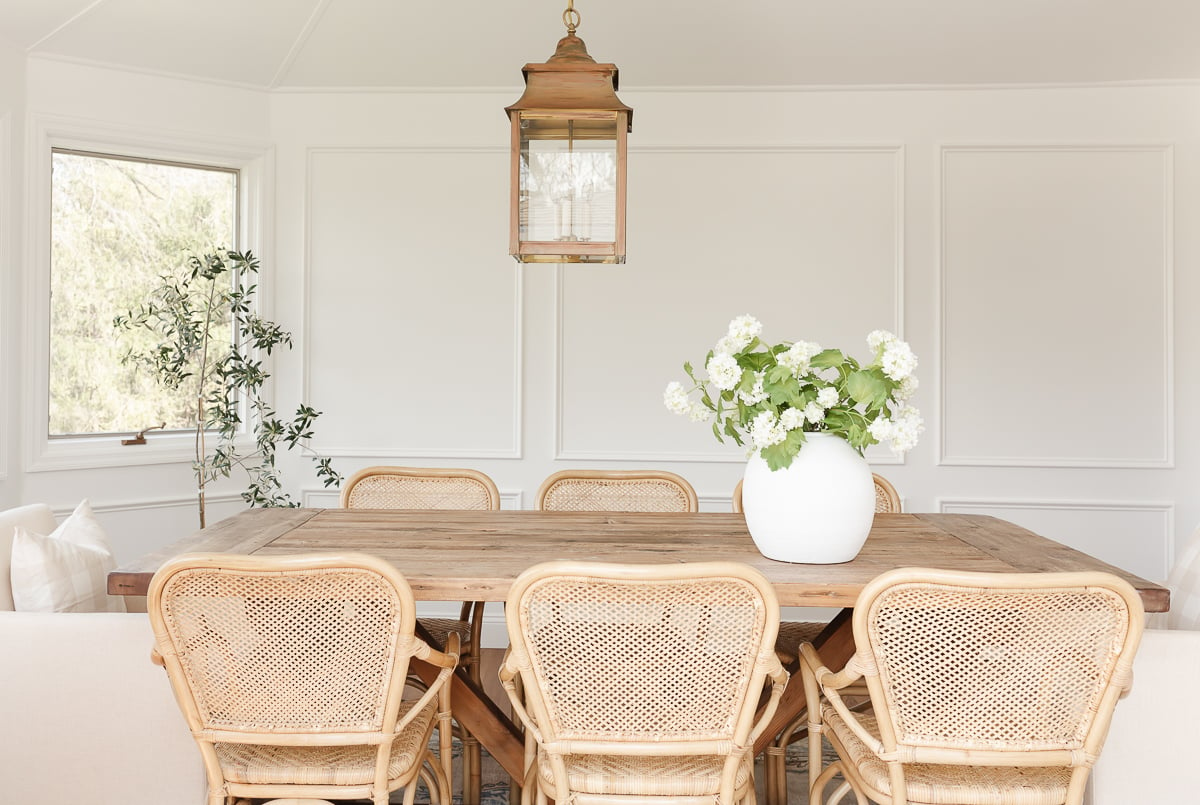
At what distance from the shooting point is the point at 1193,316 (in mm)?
3945

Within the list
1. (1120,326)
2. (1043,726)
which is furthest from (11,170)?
(1120,326)

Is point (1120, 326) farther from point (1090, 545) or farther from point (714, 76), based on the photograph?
point (714, 76)

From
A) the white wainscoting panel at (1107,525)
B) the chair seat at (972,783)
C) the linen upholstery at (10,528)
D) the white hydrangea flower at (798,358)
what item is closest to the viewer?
the chair seat at (972,783)

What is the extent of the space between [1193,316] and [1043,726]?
3227 mm

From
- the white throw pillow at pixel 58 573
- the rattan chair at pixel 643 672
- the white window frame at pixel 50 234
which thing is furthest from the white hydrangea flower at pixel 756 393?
the white window frame at pixel 50 234

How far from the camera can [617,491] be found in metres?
2.83

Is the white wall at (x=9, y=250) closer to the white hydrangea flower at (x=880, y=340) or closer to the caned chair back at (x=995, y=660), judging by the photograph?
the white hydrangea flower at (x=880, y=340)

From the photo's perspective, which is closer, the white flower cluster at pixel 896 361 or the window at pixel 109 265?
the white flower cluster at pixel 896 361

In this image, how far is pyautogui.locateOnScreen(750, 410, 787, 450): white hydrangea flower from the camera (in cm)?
182

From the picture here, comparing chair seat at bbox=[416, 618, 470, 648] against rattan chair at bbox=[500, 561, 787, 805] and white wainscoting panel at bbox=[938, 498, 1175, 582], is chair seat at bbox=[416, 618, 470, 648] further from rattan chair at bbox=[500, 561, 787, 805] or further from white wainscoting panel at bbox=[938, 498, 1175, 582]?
white wainscoting panel at bbox=[938, 498, 1175, 582]

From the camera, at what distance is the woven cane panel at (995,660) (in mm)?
1480

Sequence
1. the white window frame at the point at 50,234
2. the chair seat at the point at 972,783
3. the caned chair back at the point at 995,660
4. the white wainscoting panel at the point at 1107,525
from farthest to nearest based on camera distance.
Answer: the white wainscoting panel at the point at 1107,525 < the white window frame at the point at 50,234 < the chair seat at the point at 972,783 < the caned chair back at the point at 995,660

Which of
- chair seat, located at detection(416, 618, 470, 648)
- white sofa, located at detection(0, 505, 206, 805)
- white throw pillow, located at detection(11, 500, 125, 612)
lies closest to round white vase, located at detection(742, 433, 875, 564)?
chair seat, located at detection(416, 618, 470, 648)

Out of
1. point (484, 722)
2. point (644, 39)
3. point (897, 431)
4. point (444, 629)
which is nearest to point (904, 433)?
point (897, 431)
